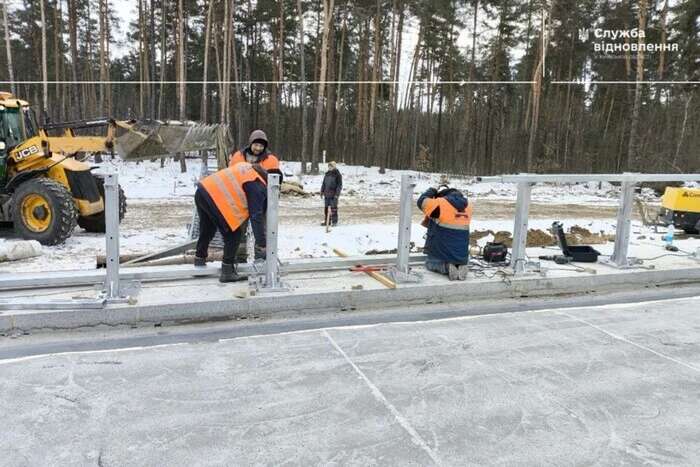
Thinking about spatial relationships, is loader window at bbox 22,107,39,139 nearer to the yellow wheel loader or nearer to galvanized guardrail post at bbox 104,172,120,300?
the yellow wheel loader

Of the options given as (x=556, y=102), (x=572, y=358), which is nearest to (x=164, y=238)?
(x=572, y=358)

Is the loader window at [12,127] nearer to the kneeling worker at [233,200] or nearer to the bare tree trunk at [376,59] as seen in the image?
the kneeling worker at [233,200]

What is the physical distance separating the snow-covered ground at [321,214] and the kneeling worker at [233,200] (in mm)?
1801

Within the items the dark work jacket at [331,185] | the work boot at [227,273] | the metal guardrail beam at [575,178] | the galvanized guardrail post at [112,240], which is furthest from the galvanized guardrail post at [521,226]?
the dark work jacket at [331,185]

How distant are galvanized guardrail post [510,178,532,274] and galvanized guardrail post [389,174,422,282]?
1278 mm

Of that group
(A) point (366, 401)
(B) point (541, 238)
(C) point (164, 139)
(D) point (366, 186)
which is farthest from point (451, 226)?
(D) point (366, 186)

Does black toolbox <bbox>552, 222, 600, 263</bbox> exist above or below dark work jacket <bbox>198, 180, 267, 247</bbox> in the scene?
below

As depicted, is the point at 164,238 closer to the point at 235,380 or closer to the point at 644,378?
the point at 235,380

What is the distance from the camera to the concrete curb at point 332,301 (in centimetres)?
477

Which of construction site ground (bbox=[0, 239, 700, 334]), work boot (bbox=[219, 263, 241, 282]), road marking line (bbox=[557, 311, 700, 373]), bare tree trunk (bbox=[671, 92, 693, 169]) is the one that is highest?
bare tree trunk (bbox=[671, 92, 693, 169])

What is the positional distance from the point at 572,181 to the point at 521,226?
2.92ft

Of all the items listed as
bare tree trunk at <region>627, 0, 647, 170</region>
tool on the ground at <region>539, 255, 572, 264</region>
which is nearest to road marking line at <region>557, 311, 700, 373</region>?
tool on the ground at <region>539, 255, 572, 264</region>

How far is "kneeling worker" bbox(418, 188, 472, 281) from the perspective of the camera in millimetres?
6277

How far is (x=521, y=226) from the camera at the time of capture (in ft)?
21.9
